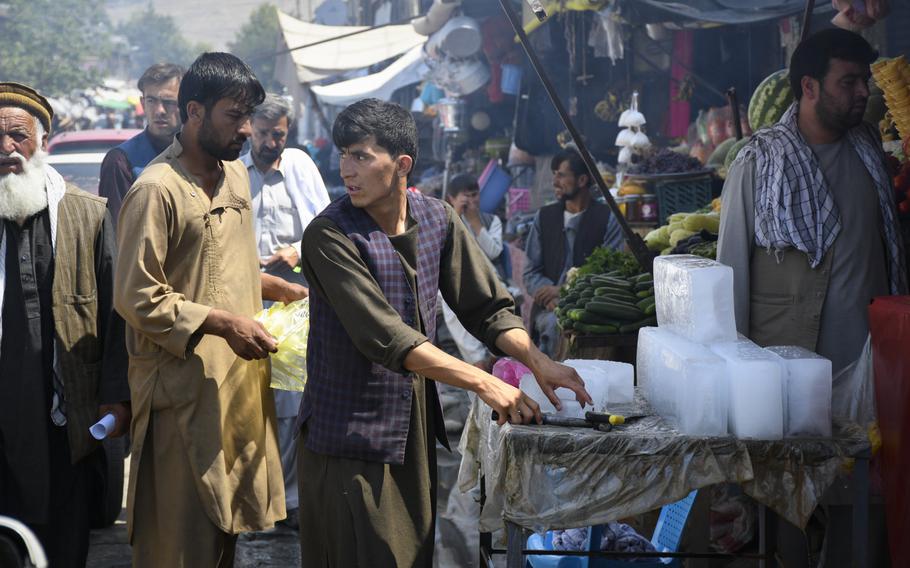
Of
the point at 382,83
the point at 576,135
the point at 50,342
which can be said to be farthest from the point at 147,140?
the point at 382,83

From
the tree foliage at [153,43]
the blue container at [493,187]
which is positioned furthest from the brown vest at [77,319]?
the tree foliage at [153,43]

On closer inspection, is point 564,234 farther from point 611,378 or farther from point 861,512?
point 861,512

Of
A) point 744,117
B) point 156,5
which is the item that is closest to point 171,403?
point 744,117

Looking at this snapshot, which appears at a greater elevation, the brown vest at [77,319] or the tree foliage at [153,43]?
the tree foliage at [153,43]

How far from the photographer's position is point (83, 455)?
3877 millimetres

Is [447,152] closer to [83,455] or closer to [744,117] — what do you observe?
[744,117]

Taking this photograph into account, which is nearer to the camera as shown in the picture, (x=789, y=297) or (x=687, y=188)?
(x=789, y=297)

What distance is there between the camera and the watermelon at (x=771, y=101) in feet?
21.6

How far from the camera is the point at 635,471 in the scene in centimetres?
298

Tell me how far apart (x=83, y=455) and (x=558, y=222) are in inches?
189

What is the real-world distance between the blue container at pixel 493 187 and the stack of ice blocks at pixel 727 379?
10.1m

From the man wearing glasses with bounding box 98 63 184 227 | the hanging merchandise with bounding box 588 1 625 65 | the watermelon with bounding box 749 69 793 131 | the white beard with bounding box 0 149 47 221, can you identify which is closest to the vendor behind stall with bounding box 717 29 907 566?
the watermelon with bounding box 749 69 793 131

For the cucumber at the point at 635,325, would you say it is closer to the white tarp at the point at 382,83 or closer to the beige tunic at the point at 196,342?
the beige tunic at the point at 196,342

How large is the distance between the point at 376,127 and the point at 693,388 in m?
1.18
